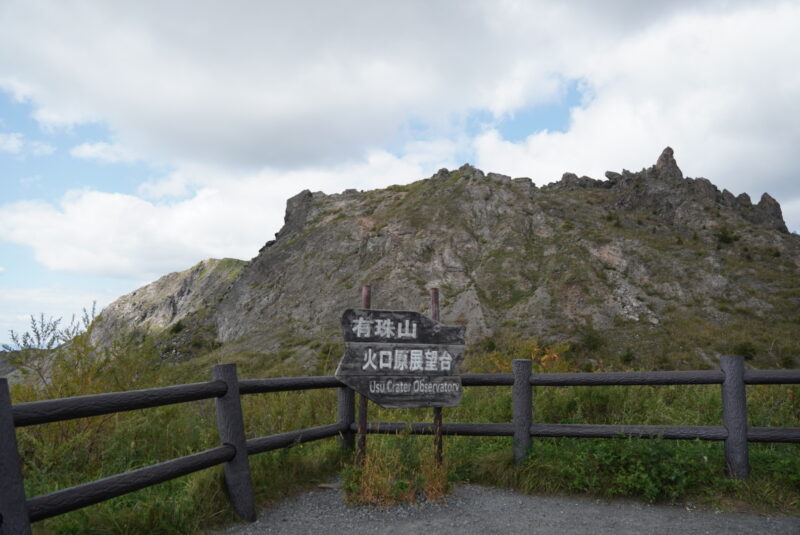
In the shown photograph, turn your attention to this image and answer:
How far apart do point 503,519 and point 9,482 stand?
4.02m

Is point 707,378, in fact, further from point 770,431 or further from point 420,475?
point 420,475

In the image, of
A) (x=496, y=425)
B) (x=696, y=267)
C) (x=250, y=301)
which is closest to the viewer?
(x=496, y=425)

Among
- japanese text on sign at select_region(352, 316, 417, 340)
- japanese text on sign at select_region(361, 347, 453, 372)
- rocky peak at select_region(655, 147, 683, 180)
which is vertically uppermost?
rocky peak at select_region(655, 147, 683, 180)

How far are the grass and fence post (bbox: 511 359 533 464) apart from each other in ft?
0.48

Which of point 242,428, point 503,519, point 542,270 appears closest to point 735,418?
point 503,519

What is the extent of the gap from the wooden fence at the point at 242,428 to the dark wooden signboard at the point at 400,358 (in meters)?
0.42

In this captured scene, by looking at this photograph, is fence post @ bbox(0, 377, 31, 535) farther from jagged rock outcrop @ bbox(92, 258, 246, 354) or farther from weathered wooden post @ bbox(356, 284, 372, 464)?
jagged rock outcrop @ bbox(92, 258, 246, 354)

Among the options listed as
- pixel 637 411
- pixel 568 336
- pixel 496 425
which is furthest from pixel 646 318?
pixel 496 425

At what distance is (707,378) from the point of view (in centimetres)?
572

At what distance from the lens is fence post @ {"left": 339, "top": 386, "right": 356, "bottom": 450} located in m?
6.55

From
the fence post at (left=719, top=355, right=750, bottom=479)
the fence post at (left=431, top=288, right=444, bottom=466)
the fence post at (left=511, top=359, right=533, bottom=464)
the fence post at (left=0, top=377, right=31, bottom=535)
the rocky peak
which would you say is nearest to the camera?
the fence post at (left=0, top=377, right=31, bottom=535)

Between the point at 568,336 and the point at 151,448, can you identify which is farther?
the point at 568,336

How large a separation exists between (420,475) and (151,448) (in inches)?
133

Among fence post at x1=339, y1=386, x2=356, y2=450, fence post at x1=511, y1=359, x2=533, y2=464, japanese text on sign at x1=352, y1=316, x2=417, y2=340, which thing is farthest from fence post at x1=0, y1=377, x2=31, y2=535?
fence post at x1=511, y1=359, x2=533, y2=464
